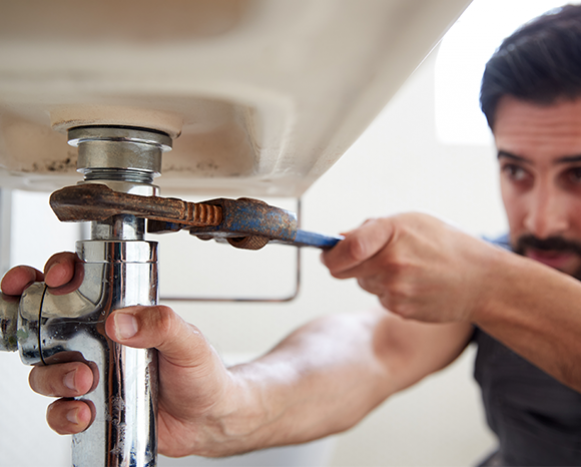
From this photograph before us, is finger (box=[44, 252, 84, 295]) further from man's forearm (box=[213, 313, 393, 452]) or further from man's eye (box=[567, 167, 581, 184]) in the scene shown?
man's eye (box=[567, 167, 581, 184])

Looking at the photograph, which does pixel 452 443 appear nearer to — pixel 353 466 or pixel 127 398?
pixel 353 466

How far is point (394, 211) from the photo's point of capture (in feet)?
4.34

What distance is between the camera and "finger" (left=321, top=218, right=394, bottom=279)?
385 mm

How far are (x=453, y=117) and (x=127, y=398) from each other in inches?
53.0

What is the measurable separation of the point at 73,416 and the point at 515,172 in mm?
632

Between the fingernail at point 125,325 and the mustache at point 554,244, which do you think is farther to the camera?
the mustache at point 554,244

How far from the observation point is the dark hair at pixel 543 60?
1.91 ft

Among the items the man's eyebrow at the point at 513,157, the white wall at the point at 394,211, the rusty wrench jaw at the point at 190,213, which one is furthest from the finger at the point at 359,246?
the white wall at the point at 394,211

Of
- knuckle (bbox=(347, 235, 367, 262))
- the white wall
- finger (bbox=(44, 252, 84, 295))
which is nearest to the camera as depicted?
finger (bbox=(44, 252, 84, 295))

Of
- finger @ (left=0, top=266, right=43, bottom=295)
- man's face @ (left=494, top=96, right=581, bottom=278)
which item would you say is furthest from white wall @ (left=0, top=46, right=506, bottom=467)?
Answer: finger @ (left=0, top=266, right=43, bottom=295)

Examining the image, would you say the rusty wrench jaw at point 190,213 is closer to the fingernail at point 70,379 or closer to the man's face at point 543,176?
the fingernail at point 70,379

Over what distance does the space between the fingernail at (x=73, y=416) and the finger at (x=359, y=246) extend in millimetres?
220

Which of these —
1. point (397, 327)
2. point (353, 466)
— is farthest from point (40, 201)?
point (353, 466)

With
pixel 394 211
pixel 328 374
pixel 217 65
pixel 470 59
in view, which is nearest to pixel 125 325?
pixel 217 65
